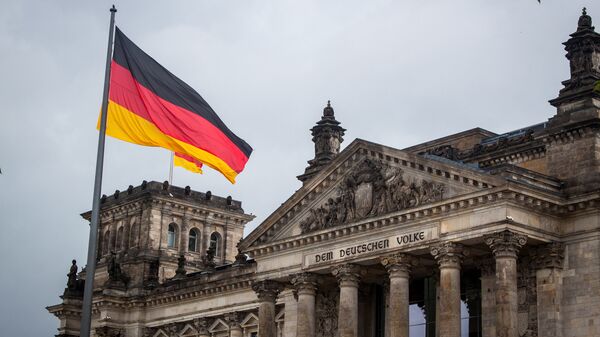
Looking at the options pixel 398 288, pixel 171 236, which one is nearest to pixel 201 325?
pixel 171 236

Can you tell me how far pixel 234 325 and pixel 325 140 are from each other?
1135cm

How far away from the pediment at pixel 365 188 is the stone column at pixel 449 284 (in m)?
2.02

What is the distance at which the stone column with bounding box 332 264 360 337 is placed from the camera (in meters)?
46.2

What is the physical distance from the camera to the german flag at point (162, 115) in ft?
93.0

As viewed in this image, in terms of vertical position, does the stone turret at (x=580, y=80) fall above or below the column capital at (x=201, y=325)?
above

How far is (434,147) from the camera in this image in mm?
53844

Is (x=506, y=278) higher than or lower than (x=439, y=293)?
lower

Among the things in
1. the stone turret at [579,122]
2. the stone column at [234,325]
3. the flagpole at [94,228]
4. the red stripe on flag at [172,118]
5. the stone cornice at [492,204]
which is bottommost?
the flagpole at [94,228]

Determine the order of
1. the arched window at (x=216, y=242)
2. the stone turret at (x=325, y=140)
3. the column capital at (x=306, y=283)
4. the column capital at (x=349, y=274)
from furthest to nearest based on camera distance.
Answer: the arched window at (x=216, y=242) < the stone turret at (x=325, y=140) < the column capital at (x=306, y=283) < the column capital at (x=349, y=274)

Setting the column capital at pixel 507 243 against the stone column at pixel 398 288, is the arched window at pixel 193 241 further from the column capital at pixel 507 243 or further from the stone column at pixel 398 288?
the column capital at pixel 507 243

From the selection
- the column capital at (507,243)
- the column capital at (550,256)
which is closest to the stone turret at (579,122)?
the column capital at (550,256)

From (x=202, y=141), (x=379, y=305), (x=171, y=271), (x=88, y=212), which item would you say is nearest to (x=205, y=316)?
(x=171, y=271)

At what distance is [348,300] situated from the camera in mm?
46375

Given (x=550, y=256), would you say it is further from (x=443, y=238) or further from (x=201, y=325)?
(x=201, y=325)
